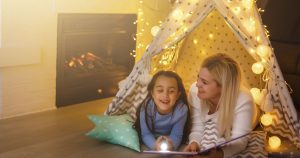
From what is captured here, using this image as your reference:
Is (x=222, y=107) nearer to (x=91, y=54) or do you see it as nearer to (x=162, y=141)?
(x=162, y=141)

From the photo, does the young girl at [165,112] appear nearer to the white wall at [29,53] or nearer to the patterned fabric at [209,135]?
the patterned fabric at [209,135]

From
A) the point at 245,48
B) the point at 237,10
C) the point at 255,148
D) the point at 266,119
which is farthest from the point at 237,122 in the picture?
the point at 237,10

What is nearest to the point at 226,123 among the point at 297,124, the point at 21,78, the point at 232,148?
the point at 232,148

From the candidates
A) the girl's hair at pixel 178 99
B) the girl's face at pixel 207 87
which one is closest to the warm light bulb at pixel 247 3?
the girl's face at pixel 207 87

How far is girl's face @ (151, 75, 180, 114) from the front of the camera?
7.79 ft

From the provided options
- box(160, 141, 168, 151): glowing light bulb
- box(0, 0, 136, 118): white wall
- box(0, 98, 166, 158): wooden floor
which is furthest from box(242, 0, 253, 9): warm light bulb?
box(0, 0, 136, 118): white wall

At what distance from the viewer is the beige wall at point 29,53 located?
2840 mm

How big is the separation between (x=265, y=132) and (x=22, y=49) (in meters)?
1.67

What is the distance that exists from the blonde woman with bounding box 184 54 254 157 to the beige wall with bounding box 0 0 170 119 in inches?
49.5

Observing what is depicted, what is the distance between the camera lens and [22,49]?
9.58ft

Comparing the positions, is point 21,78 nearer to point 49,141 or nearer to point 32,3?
point 32,3

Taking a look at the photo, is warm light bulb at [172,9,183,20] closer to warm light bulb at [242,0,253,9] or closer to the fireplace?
warm light bulb at [242,0,253,9]

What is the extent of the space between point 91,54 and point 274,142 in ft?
5.39

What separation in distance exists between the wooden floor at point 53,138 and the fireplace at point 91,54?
31 centimetres
